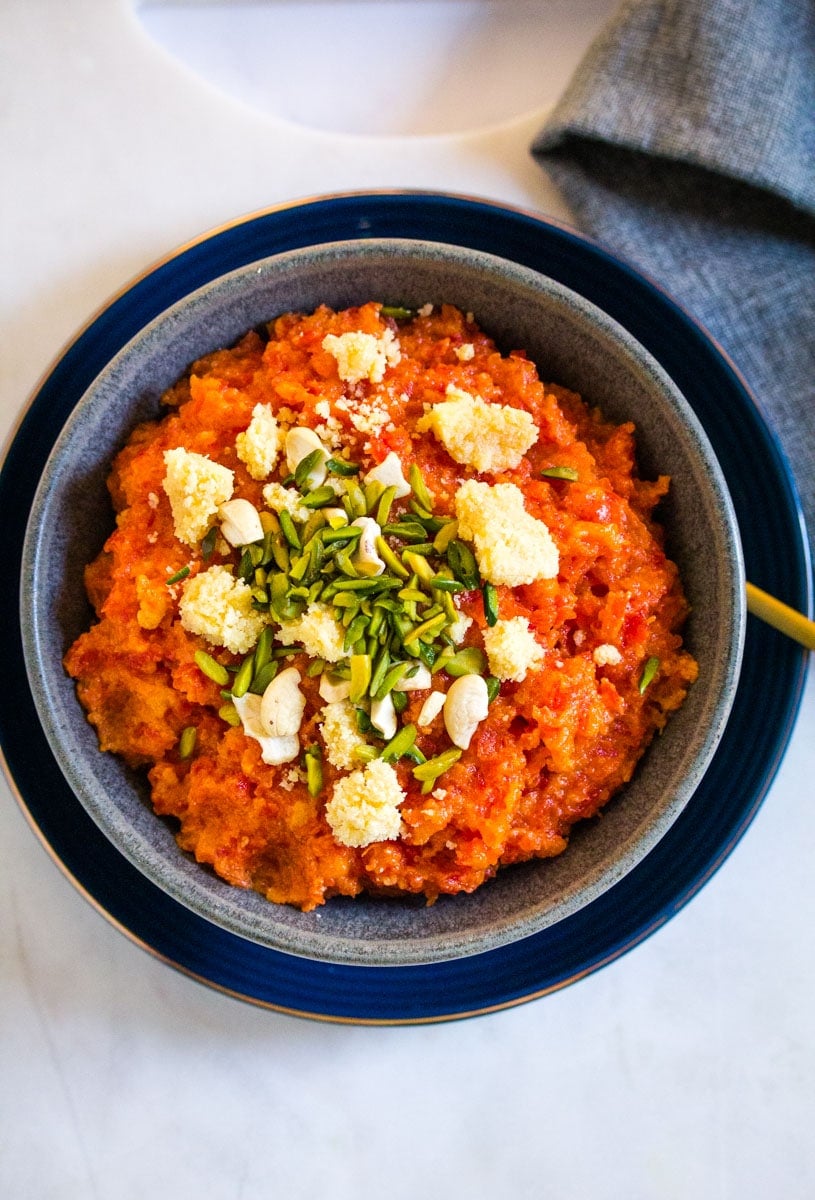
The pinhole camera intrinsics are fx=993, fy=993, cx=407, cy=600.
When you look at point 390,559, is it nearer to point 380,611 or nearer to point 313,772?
point 380,611

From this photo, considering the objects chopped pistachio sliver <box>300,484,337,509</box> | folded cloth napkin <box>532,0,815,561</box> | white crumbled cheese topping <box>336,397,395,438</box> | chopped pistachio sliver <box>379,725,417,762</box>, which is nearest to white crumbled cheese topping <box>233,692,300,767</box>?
chopped pistachio sliver <box>379,725,417,762</box>

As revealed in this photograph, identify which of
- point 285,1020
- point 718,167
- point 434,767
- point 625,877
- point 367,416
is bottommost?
point 285,1020

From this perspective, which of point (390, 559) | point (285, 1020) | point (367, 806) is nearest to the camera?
point (367, 806)

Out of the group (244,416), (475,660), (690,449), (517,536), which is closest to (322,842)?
(475,660)

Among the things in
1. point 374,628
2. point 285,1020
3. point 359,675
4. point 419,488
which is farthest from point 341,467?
point 285,1020

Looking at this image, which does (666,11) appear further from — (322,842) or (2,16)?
(322,842)

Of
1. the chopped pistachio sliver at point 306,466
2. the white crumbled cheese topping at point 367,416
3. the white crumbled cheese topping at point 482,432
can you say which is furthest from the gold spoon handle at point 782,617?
the chopped pistachio sliver at point 306,466

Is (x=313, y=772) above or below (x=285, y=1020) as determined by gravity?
above
